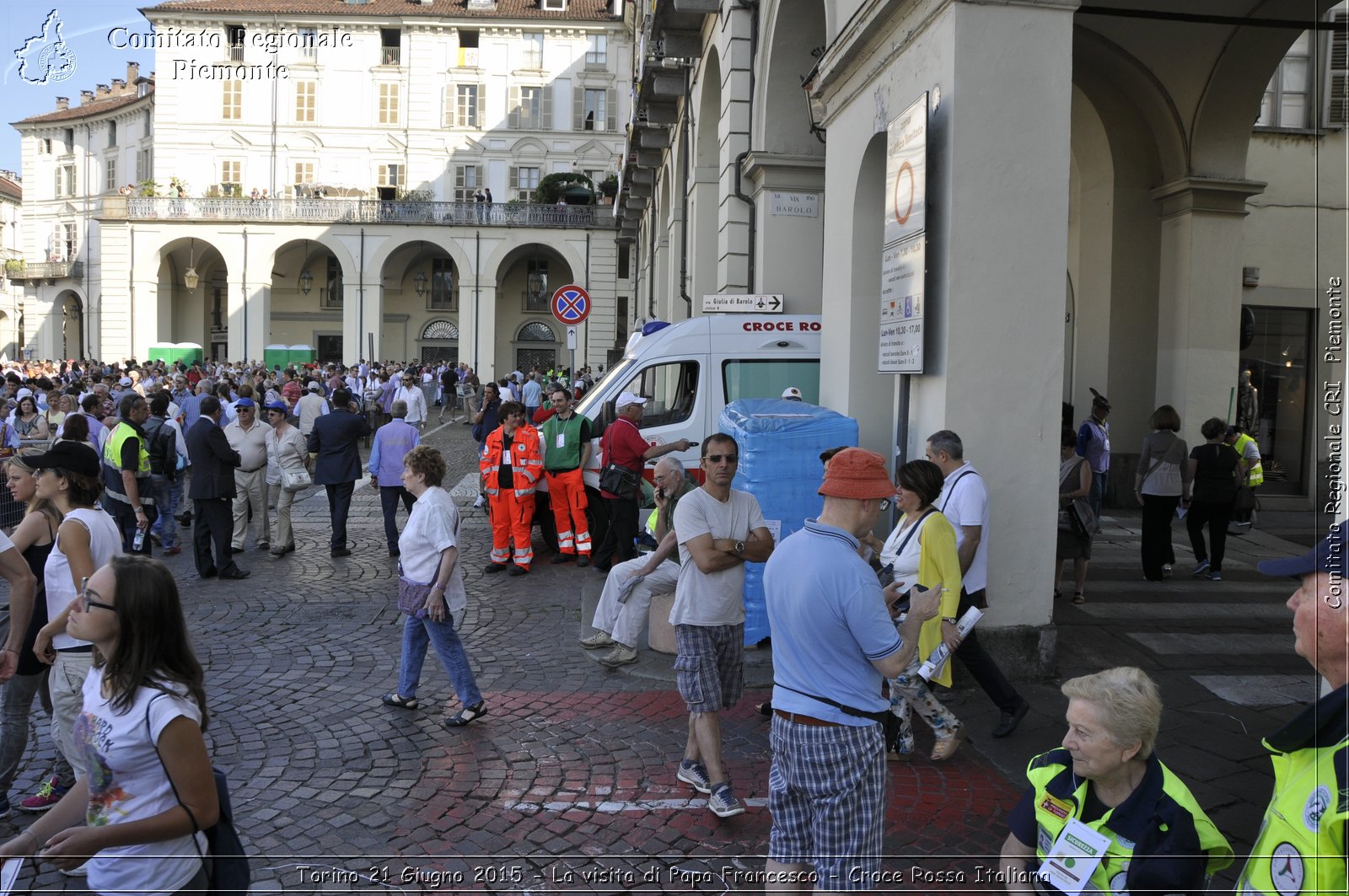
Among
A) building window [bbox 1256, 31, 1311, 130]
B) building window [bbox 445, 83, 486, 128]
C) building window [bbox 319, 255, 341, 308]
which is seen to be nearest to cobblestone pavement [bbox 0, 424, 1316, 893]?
building window [bbox 1256, 31, 1311, 130]

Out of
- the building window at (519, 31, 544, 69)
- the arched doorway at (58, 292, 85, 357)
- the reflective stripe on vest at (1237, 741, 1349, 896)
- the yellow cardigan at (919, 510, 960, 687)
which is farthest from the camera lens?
the arched doorway at (58, 292, 85, 357)

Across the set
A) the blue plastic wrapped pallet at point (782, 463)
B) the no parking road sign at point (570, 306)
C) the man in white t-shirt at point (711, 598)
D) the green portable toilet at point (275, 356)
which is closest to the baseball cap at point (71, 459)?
the man in white t-shirt at point (711, 598)

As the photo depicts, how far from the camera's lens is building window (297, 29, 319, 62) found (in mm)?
48719

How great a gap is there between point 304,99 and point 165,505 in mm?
44667

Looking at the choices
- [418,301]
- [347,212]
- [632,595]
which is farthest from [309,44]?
[632,595]

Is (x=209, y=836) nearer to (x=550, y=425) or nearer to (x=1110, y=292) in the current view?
(x=550, y=425)

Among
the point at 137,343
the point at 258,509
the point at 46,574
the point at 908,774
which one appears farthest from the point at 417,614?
the point at 137,343

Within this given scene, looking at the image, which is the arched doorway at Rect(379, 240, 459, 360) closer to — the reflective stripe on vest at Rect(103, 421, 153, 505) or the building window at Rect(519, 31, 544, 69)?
the building window at Rect(519, 31, 544, 69)

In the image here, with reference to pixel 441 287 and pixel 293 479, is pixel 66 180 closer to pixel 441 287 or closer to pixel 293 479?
pixel 441 287

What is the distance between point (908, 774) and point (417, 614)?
2871mm

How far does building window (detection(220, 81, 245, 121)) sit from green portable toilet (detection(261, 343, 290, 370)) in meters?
12.1

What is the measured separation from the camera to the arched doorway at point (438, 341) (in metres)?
53.0

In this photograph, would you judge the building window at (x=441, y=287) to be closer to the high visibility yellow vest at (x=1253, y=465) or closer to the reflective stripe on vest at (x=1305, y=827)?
the high visibility yellow vest at (x=1253, y=465)

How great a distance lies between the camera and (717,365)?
10.7 m
